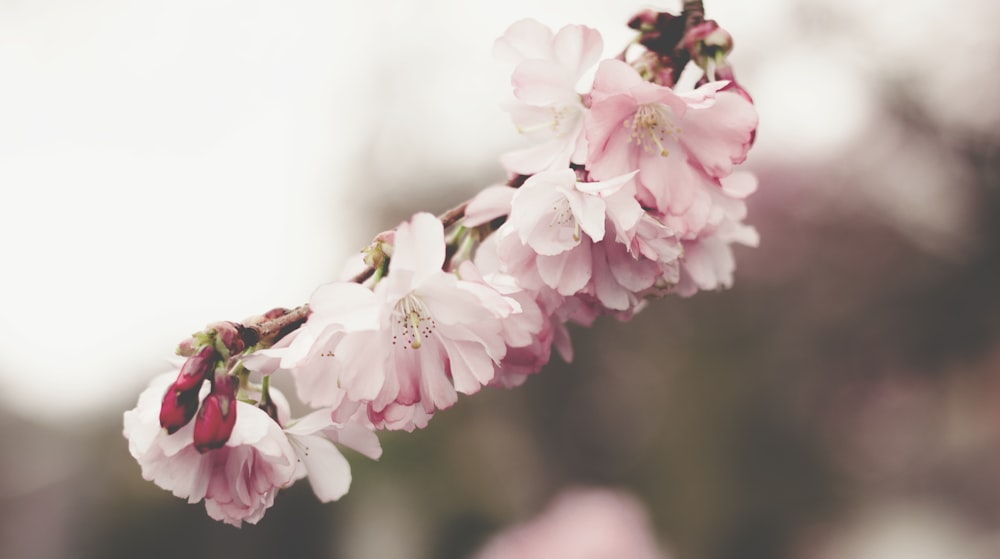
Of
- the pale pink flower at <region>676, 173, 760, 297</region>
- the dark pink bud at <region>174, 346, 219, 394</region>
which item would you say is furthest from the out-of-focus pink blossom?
the dark pink bud at <region>174, 346, 219, 394</region>

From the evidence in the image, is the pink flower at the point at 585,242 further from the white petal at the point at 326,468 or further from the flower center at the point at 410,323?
the white petal at the point at 326,468

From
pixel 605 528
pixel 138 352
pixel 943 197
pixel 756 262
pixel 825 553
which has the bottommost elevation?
pixel 138 352

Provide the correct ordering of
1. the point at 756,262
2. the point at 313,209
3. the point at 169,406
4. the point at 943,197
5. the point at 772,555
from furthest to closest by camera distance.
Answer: the point at 313,209 → the point at 772,555 → the point at 756,262 → the point at 943,197 → the point at 169,406

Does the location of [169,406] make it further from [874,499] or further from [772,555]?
[874,499]

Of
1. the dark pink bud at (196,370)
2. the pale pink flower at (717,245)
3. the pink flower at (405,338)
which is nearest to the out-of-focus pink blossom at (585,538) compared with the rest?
the pale pink flower at (717,245)

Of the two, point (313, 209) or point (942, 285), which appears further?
point (313, 209)

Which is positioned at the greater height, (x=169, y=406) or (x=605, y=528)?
(x=169, y=406)

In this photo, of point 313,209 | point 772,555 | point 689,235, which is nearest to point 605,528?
point 689,235
